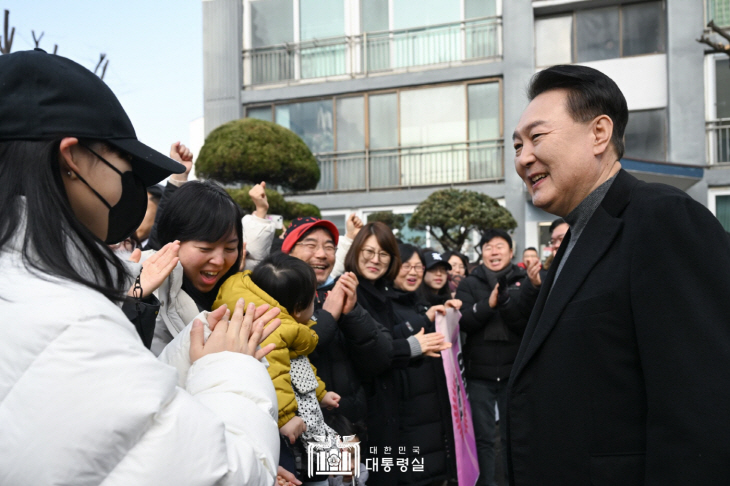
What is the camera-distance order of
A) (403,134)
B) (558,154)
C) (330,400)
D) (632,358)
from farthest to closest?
(403,134)
(330,400)
(558,154)
(632,358)

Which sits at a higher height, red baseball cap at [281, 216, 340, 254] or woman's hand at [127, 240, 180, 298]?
red baseball cap at [281, 216, 340, 254]

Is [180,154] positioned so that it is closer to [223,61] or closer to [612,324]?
[612,324]

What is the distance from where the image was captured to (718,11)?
47.2ft

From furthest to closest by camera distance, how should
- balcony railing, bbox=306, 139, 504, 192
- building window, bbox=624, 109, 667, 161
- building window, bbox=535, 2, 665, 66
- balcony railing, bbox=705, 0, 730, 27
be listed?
balcony railing, bbox=306, 139, 504, 192 → building window, bbox=535, 2, 665, 66 → building window, bbox=624, 109, 667, 161 → balcony railing, bbox=705, 0, 730, 27

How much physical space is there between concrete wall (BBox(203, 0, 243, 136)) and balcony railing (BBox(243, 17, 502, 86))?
393 mm

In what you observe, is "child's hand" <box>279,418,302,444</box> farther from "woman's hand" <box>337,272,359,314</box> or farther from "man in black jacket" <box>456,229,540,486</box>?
"man in black jacket" <box>456,229,540,486</box>

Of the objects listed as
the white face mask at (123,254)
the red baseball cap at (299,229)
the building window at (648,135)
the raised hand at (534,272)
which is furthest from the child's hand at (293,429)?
the building window at (648,135)

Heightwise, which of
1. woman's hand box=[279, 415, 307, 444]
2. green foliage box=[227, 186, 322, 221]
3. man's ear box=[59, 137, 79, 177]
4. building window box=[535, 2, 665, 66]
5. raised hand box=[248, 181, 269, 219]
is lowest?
woman's hand box=[279, 415, 307, 444]

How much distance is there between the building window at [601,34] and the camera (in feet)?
48.6

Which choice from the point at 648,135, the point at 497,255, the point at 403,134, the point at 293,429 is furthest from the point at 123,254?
the point at 648,135

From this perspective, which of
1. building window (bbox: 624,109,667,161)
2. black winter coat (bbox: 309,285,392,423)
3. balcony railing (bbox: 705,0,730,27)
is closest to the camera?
black winter coat (bbox: 309,285,392,423)

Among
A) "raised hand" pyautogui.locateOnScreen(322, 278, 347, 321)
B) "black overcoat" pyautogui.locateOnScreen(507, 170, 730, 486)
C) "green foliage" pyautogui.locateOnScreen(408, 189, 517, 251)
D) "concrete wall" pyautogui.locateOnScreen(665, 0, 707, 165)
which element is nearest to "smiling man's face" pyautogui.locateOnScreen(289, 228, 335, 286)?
"raised hand" pyautogui.locateOnScreen(322, 278, 347, 321)

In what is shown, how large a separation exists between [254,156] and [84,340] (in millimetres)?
10886
